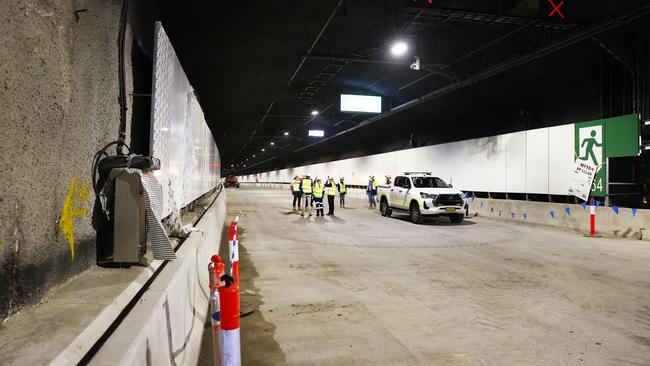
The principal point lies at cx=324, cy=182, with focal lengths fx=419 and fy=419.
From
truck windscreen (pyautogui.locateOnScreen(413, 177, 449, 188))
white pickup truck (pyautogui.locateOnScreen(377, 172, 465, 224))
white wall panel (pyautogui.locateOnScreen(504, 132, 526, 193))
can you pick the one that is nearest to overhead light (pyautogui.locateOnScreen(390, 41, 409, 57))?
white pickup truck (pyautogui.locateOnScreen(377, 172, 465, 224))

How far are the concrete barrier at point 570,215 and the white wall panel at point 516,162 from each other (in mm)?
829

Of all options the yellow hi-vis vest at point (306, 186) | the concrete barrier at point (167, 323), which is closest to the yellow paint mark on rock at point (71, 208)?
the concrete barrier at point (167, 323)

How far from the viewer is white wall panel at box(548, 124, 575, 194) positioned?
54.2 ft

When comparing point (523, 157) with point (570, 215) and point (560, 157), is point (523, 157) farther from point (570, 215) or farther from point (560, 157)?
point (570, 215)

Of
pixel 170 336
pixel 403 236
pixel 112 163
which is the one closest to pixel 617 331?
pixel 170 336

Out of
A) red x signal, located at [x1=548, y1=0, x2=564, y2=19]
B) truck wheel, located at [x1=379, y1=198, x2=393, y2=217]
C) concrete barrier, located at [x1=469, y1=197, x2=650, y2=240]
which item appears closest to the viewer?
red x signal, located at [x1=548, y1=0, x2=564, y2=19]

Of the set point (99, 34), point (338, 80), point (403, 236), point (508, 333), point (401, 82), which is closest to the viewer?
point (99, 34)

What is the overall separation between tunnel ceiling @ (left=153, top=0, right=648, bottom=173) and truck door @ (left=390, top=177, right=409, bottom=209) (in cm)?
534

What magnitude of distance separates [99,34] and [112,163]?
120 centimetres

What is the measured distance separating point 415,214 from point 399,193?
188 centimetres

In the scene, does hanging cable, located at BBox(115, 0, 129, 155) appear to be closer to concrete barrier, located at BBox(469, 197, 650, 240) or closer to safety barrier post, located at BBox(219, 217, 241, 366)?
safety barrier post, located at BBox(219, 217, 241, 366)

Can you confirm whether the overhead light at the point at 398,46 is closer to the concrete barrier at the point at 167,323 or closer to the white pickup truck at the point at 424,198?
the white pickup truck at the point at 424,198

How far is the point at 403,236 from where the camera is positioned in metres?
13.7

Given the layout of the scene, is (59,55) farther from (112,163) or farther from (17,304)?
(17,304)
